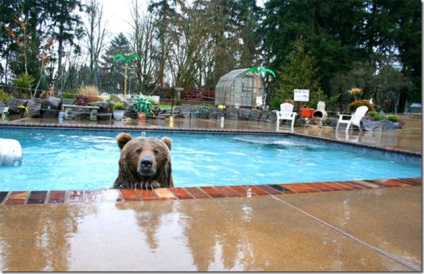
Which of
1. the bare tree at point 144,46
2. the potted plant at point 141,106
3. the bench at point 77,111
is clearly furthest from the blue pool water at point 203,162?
the bare tree at point 144,46

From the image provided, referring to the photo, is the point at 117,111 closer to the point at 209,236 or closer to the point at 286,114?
the point at 286,114

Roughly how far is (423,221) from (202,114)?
586 inches

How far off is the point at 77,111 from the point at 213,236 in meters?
11.3

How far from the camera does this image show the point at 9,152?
5289mm

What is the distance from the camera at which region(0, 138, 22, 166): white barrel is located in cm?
519

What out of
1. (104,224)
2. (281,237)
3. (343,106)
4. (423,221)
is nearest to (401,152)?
(423,221)

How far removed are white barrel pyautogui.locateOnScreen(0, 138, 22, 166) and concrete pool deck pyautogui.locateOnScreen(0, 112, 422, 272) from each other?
3.58 metres

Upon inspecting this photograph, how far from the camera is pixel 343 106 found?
69.3ft

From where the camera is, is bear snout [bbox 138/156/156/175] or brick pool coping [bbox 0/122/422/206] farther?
bear snout [bbox 138/156/156/175]

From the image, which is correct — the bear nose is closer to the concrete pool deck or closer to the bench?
the concrete pool deck

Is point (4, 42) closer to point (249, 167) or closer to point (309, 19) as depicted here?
point (309, 19)

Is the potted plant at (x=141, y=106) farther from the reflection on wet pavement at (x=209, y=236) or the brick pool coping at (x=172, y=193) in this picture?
the reflection on wet pavement at (x=209, y=236)

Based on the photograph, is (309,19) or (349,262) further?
(309,19)

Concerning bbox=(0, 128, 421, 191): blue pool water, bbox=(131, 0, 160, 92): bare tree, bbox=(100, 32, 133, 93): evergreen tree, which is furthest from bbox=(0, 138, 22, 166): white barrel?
bbox=(100, 32, 133, 93): evergreen tree
